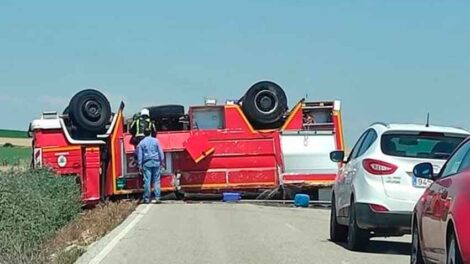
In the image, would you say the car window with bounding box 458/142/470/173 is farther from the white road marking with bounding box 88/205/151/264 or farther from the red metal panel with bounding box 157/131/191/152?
the red metal panel with bounding box 157/131/191/152

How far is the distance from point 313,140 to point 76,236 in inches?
389

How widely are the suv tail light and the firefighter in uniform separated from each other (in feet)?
39.4

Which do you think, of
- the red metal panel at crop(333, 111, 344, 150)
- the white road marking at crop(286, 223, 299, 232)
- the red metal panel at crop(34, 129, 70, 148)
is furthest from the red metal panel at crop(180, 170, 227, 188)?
the white road marking at crop(286, 223, 299, 232)

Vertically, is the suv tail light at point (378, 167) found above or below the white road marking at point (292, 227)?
above

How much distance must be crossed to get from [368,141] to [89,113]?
12.3 metres

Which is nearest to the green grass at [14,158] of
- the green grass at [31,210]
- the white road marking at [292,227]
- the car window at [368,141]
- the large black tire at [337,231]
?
the green grass at [31,210]

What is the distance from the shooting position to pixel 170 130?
2666 cm

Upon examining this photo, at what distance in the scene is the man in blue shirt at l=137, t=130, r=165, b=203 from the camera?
25.1m

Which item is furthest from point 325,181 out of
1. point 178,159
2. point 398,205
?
point 398,205

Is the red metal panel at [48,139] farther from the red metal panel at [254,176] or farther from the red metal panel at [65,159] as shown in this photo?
the red metal panel at [254,176]

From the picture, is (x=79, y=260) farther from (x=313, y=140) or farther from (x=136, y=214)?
(x=313, y=140)

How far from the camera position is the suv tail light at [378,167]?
551 inches

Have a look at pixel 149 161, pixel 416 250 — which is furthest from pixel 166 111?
pixel 416 250

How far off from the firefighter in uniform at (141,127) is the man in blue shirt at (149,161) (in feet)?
0.41
